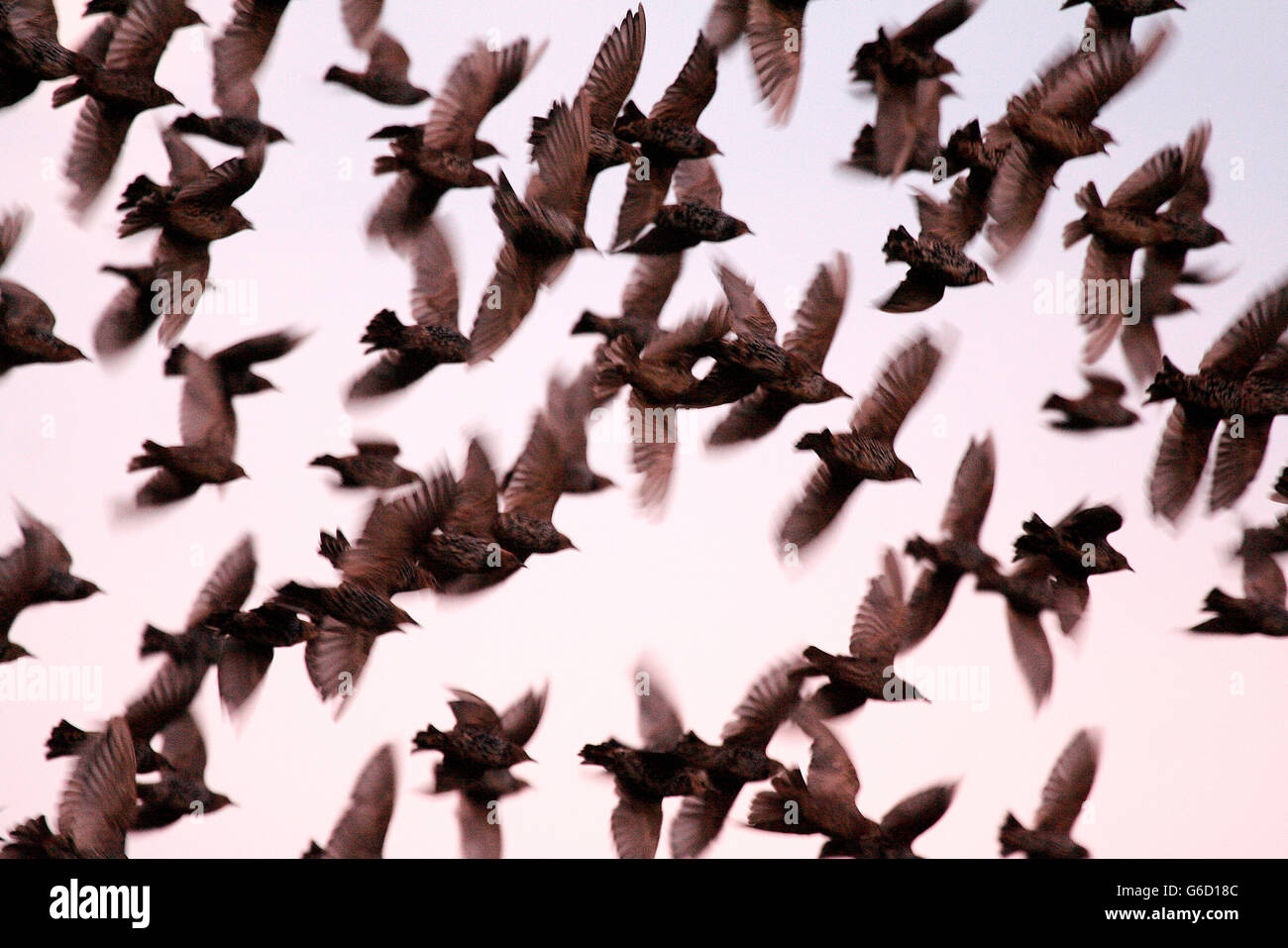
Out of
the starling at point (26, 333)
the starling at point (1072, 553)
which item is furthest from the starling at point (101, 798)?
the starling at point (1072, 553)

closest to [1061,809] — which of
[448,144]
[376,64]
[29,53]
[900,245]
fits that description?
[900,245]

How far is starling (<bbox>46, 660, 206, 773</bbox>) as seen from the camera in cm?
346

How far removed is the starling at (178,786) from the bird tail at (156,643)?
18 cm

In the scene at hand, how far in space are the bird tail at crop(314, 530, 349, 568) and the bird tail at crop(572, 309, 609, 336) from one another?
84 centimetres

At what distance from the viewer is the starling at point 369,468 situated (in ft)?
11.6

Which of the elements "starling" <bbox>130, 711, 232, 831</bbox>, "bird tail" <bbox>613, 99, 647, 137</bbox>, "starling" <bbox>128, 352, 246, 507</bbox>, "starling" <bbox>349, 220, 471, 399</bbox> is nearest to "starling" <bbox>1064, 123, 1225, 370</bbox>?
"bird tail" <bbox>613, 99, 647, 137</bbox>

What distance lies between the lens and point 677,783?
3424mm

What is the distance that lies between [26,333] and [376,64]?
46.8 inches

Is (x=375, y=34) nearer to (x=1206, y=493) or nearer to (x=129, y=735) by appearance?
(x=129, y=735)

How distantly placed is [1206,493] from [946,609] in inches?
33.1

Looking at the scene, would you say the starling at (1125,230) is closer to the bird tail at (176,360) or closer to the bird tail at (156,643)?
the bird tail at (176,360)

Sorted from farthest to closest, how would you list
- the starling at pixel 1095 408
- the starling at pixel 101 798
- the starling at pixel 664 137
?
the starling at pixel 1095 408, the starling at pixel 664 137, the starling at pixel 101 798
